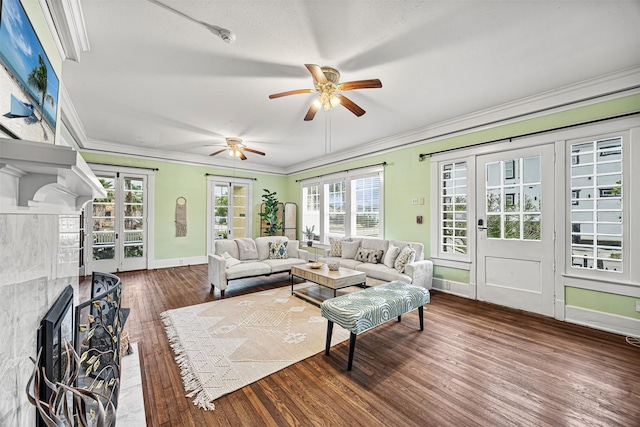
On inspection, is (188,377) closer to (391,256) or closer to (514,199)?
(391,256)

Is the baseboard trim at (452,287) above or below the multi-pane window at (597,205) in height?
below

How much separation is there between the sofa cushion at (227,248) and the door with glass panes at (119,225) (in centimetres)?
243

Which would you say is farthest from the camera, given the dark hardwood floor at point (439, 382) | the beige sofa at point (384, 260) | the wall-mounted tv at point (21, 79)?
the beige sofa at point (384, 260)

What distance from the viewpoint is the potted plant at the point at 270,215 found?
7.33 meters

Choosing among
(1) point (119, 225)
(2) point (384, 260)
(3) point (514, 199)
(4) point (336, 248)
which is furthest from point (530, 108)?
(1) point (119, 225)

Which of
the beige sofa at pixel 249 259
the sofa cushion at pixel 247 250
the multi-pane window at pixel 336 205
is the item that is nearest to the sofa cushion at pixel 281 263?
the beige sofa at pixel 249 259

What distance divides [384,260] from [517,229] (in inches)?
76.7

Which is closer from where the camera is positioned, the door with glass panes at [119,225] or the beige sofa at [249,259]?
the beige sofa at [249,259]

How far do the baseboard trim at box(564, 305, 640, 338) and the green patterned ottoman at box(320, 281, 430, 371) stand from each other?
1874 mm

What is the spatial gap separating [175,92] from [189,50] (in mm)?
1017

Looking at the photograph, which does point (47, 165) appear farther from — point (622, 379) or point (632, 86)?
point (632, 86)

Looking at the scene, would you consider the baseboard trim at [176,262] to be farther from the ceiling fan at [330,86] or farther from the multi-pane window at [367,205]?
the ceiling fan at [330,86]

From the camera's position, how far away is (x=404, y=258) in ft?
13.4

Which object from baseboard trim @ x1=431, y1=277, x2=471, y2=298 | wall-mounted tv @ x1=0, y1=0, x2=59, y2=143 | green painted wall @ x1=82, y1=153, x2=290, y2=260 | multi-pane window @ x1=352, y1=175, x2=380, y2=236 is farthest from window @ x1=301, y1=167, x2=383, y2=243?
wall-mounted tv @ x1=0, y1=0, x2=59, y2=143
